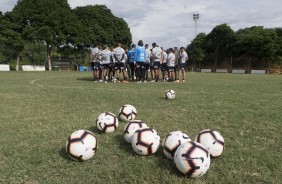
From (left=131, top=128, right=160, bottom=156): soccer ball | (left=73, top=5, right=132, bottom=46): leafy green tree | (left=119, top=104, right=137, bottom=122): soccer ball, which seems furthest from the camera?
(left=73, top=5, right=132, bottom=46): leafy green tree

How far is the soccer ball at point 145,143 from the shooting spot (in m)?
3.79

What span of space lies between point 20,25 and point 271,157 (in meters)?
41.7

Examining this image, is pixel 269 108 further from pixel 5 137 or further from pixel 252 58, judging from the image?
pixel 252 58

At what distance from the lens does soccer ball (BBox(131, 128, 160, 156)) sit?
3795 millimetres

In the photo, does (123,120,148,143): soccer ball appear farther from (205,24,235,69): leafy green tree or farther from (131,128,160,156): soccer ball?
(205,24,235,69): leafy green tree

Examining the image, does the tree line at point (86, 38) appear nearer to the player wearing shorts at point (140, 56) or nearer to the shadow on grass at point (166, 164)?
the player wearing shorts at point (140, 56)

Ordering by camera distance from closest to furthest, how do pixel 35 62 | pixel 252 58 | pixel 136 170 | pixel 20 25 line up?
1. pixel 136 170
2. pixel 20 25
3. pixel 35 62
4. pixel 252 58

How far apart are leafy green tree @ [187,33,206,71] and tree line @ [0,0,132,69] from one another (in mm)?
22598

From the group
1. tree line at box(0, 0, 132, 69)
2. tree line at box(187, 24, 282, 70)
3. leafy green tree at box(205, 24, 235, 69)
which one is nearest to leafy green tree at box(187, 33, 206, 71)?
A: tree line at box(187, 24, 282, 70)

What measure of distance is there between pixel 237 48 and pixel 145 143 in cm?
5449

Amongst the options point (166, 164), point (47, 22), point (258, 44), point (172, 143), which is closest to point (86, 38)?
point (47, 22)

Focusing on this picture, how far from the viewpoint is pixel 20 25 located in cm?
3891

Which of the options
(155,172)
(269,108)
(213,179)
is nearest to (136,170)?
(155,172)

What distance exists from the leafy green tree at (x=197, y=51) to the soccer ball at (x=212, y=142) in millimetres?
56586
